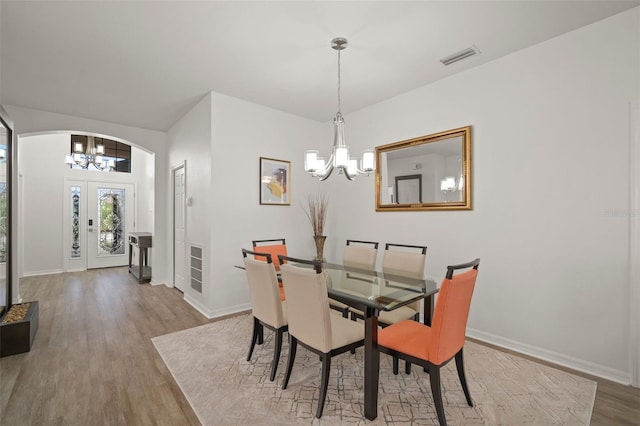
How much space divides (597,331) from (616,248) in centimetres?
69

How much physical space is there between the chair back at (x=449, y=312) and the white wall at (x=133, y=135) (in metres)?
5.29

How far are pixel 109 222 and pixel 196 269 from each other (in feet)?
15.4

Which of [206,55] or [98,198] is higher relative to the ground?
[206,55]

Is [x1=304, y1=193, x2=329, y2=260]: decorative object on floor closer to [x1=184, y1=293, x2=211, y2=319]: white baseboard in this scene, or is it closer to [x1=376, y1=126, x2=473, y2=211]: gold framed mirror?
[x1=376, y1=126, x2=473, y2=211]: gold framed mirror

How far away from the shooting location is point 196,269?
14.1 ft

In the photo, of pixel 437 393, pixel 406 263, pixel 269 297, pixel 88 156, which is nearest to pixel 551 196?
pixel 406 263

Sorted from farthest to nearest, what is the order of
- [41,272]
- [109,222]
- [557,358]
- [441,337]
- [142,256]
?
[109,222]
[41,272]
[142,256]
[557,358]
[441,337]

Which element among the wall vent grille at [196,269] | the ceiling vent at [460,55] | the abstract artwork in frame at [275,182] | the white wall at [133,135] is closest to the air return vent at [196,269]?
the wall vent grille at [196,269]

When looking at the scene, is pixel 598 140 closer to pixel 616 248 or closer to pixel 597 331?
pixel 616 248

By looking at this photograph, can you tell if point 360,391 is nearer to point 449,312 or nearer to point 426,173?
point 449,312

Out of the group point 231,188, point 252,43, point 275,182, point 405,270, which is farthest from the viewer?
point 275,182

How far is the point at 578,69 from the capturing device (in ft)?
8.36

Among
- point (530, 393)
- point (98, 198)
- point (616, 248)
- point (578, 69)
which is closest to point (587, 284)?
point (616, 248)

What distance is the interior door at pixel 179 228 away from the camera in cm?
488
